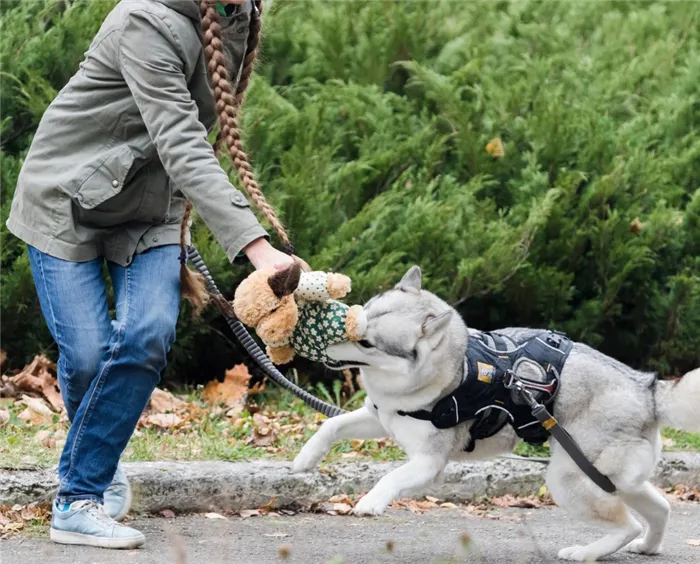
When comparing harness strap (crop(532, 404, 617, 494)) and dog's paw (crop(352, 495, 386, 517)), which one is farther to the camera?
harness strap (crop(532, 404, 617, 494))

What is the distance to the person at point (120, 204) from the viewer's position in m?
3.63

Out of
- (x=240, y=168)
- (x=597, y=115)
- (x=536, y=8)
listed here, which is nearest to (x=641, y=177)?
(x=597, y=115)

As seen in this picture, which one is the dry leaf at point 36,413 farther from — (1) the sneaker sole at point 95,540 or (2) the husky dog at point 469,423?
(2) the husky dog at point 469,423

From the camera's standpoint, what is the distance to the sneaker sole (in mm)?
3977

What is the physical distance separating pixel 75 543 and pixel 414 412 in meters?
1.35

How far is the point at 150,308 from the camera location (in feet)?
12.8

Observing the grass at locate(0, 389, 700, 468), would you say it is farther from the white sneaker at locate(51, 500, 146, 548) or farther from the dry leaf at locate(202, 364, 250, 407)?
the white sneaker at locate(51, 500, 146, 548)

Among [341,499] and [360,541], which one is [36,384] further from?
[360,541]

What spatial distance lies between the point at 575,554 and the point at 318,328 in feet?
5.07

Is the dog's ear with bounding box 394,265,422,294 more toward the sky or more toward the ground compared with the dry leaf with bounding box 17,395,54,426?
more toward the sky

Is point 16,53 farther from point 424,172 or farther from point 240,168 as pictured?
point 240,168

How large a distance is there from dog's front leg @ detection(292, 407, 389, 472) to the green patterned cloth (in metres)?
0.59

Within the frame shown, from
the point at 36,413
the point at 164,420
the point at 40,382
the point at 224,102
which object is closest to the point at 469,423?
the point at 224,102

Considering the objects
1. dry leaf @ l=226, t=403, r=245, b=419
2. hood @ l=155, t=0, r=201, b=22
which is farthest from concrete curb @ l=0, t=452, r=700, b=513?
hood @ l=155, t=0, r=201, b=22
